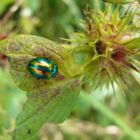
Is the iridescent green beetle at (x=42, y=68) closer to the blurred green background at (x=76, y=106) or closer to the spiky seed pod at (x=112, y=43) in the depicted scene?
the spiky seed pod at (x=112, y=43)

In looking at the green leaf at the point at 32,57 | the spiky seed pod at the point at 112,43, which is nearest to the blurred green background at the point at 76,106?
the green leaf at the point at 32,57

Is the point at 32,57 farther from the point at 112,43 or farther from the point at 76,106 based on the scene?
the point at 76,106

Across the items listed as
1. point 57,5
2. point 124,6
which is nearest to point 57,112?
point 124,6

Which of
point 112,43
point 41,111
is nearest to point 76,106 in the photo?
point 41,111

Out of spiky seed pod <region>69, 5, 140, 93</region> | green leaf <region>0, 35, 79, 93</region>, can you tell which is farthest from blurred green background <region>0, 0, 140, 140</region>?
spiky seed pod <region>69, 5, 140, 93</region>

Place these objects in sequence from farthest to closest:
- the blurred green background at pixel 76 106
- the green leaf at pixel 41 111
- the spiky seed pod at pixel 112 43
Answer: the blurred green background at pixel 76 106, the green leaf at pixel 41 111, the spiky seed pod at pixel 112 43

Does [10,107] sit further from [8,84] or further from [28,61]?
[28,61]
